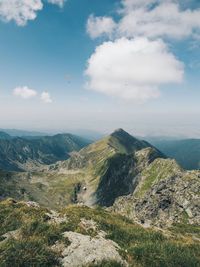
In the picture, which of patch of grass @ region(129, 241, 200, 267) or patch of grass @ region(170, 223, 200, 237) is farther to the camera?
patch of grass @ region(170, 223, 200, 237)

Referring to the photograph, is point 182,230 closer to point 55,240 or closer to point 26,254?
point 55,240

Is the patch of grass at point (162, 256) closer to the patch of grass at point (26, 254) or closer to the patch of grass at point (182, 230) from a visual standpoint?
the patch of grass at point (26, 254)

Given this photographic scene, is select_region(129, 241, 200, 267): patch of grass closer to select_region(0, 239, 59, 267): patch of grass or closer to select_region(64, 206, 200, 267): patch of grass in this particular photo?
select_region(64, 206, 200, 267): patch of grass

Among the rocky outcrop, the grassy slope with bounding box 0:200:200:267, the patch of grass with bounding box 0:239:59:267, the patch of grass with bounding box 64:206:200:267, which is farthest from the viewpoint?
the patch of grass with bounding box 64:206:200:267

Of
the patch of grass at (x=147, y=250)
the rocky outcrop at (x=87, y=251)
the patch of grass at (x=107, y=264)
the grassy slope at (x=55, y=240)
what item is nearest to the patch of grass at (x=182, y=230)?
the patch of grass at (x=147, y=250)

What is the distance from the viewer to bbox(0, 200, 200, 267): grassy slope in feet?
75.2

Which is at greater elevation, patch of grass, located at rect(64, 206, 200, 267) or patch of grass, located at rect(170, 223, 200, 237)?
patch of grass, located at rect(64, 206, 200, 267)

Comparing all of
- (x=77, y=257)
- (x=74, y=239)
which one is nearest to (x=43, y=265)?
(x=77, y=257)

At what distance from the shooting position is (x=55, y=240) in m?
27.2

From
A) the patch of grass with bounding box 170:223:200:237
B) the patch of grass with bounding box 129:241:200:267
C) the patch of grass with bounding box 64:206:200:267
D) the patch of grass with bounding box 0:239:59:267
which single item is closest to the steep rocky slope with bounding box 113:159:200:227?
the patch of grass with bounding box 170:223:200:237

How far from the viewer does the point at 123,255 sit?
25.2 metres

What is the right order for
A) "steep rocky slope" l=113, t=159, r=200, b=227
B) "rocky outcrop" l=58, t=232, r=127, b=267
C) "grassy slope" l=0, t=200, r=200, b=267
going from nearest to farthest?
1. "grassy slope" l=0, t=200, r=200, b=267
2. "rocky outcrop" l=58, t=232, r=127, b=267
3. "steep rocky slope" l=113, t=159, r=200, b=227

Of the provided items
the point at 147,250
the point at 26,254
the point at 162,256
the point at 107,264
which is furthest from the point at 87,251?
the point at 162,256

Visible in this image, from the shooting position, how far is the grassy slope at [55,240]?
22922 millimetres
